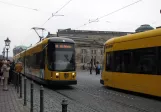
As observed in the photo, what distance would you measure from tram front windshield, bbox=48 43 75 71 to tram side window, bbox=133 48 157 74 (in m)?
5.78

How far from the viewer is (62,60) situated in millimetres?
22016

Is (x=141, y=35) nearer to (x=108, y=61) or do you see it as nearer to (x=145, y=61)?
(x=145, y=61)

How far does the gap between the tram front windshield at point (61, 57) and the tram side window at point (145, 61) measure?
5775mm

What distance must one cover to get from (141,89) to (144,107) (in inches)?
155

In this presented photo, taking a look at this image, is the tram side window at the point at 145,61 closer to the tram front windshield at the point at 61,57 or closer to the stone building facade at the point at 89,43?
the tram front windshield at the point at 61,57

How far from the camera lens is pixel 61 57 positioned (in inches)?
869

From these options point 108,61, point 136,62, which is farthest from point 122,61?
point 108,61

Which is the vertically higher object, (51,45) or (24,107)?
(51,45)

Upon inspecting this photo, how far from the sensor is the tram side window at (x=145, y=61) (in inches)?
617

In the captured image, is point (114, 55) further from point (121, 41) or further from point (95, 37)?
point (95, 37)

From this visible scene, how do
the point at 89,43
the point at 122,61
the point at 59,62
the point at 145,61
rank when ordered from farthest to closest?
the point at 89,43
the point at 59,62
the point at 122,61
the point at 145,61

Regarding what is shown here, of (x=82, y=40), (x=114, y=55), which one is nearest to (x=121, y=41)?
(x=114, y=55)

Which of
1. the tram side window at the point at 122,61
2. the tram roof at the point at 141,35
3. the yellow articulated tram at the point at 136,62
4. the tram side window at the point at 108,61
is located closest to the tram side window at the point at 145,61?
the yellow articulated tram at the point at 136,62

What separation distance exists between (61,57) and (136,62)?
6.23 metres
